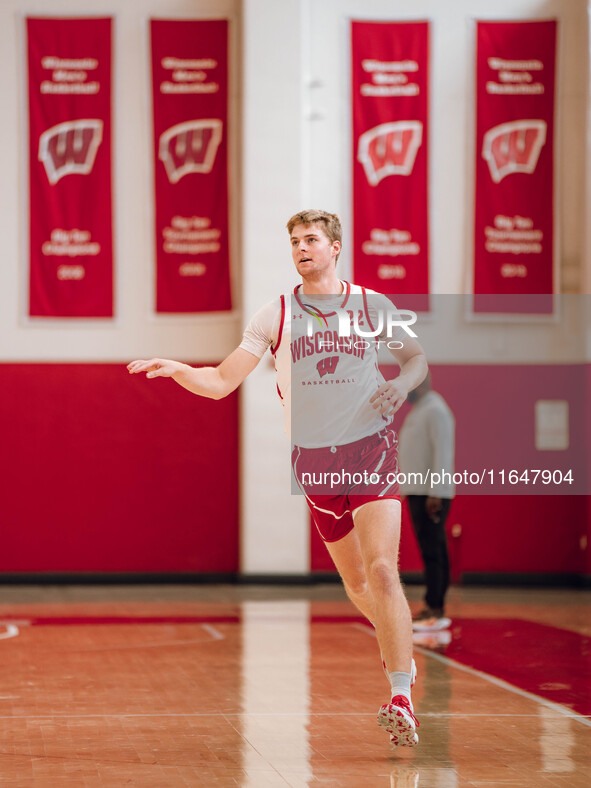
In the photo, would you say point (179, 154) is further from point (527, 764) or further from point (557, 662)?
point (527, 764)

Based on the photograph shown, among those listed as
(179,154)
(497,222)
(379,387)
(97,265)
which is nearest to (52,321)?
(97,265)

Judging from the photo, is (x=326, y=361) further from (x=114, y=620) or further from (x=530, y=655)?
(x=114, y=620)

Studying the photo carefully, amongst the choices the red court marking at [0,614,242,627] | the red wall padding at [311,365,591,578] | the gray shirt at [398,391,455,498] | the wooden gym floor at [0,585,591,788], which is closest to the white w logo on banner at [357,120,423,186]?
the red wall padding at [311,365,591,578]

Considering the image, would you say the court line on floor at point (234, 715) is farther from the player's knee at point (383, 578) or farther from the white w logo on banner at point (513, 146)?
the white w logo on banner at point (513, 146)

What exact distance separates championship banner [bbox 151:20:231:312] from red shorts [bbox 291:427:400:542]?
28.4 ft

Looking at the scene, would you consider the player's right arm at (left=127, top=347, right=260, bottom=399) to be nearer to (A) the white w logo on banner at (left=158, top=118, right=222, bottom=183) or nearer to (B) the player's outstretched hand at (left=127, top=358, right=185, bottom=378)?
(B) the player's outstretched hand at (left=127, top=358, right=185, bottom=378)

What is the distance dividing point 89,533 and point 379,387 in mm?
9060

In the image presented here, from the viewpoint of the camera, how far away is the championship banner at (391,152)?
13.4 metres

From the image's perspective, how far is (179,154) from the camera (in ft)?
44.1

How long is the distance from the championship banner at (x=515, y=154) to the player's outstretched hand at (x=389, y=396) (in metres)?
8.93

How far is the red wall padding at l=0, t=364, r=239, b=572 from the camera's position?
520 inches

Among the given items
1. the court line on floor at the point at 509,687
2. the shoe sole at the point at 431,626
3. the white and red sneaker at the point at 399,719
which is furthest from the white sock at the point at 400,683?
the shoe sole at the point at 431,626

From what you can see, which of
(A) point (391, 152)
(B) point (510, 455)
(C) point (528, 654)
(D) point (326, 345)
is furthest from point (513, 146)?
(D) point (326, 345)

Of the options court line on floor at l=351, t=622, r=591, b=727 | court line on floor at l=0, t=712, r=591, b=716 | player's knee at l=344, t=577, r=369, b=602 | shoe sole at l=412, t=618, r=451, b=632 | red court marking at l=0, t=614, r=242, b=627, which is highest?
player's knee at l=344, t=577, r=369, b=602
